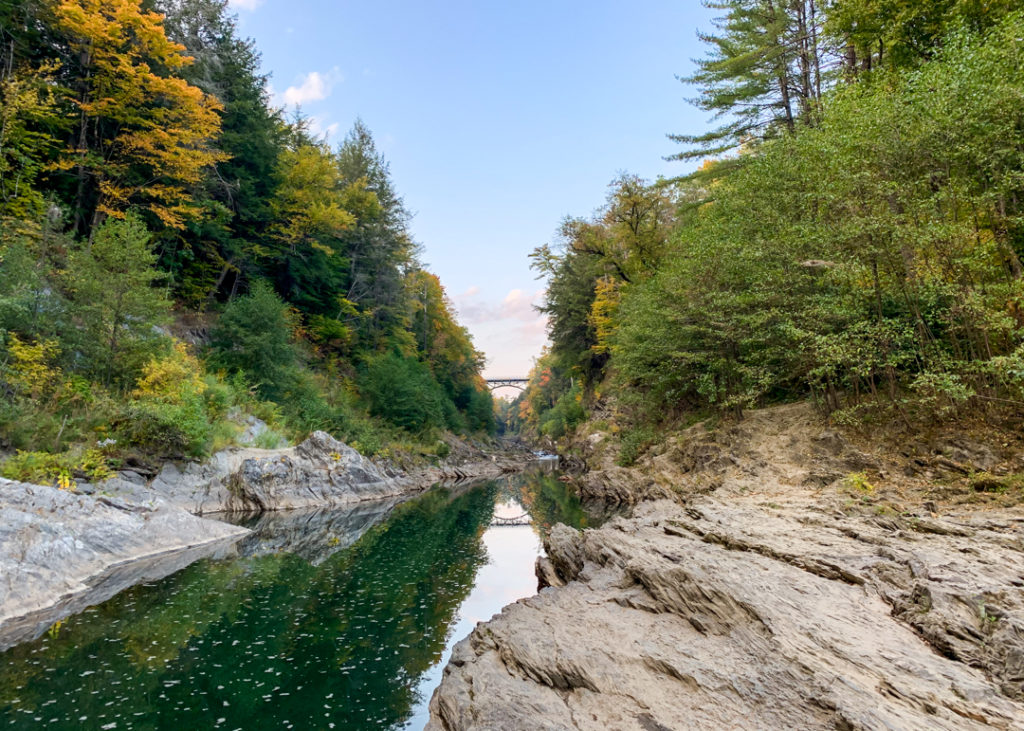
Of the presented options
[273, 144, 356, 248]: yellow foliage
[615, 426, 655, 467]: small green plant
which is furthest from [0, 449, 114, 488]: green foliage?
[615, 426, 655, 467]: small green plant

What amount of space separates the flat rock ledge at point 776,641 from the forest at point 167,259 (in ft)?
47.1

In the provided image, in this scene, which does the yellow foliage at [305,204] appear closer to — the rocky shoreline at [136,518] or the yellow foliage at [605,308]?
the rocky shoreline at [136,518]

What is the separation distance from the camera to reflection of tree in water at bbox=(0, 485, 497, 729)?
5.98 m

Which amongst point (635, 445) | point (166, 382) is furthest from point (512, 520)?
point (166, 382)

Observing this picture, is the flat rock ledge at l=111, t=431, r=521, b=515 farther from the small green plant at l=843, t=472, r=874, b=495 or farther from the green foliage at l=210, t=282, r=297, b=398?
the small green plant at l=843, t=472, r=874, b=495

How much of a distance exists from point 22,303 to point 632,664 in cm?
1982

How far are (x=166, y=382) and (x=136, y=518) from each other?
679cm

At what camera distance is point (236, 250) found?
28656 millimetres

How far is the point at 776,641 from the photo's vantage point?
497 cm

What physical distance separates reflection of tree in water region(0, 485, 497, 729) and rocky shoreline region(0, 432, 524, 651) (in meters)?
1.00

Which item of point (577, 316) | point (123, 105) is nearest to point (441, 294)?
point (577, 316)

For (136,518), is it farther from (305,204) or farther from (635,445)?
(305,204)

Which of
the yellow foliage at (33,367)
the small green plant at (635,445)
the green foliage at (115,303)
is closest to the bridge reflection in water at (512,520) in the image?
the small green plant at (635,445)

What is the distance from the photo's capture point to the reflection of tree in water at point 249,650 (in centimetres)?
598
